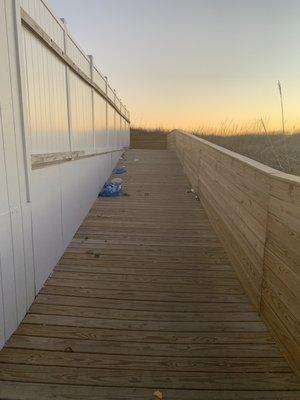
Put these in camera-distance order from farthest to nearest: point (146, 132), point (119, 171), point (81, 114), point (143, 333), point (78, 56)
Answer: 1. point (146, 132)
2. point (119, 171)
3. point (81, 114)
4. point (78, 56)
5. point (143, 333)

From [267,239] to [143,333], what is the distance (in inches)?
49.6

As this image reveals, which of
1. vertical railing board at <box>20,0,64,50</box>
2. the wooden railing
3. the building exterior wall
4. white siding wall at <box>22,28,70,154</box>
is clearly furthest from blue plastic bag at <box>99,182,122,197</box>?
vertical railing board at <box>20,0,64,50</box>

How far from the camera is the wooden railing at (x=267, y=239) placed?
233cm

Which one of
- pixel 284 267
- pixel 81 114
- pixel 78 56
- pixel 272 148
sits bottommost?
pixel 284 267

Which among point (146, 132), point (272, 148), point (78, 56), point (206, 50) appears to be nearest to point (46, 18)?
point (78, 56)

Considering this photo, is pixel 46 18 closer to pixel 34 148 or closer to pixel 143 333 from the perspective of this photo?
pixel 34 148

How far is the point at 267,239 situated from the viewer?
9.39ft

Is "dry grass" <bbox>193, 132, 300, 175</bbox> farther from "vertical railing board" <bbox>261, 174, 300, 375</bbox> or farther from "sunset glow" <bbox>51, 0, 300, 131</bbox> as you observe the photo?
"vertical railing board" <bbox>261, 174, 300, 375</bbox>

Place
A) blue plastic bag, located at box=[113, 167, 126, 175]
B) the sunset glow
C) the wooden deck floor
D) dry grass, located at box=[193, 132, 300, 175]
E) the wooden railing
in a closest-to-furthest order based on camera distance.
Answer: the wooden deck floor
the wooden railing
dry grass, located at box=[193, 132, 300, 175]
the sunset glow
blue plastic bag, located at box=[113, 167, 126, 175]

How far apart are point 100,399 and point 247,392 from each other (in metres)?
0.90

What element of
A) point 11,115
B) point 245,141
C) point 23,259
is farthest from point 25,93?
point 245,141

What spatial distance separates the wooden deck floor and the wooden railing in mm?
174

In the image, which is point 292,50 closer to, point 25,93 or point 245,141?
point 245,141

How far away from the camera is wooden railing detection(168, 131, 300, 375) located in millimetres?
2330
